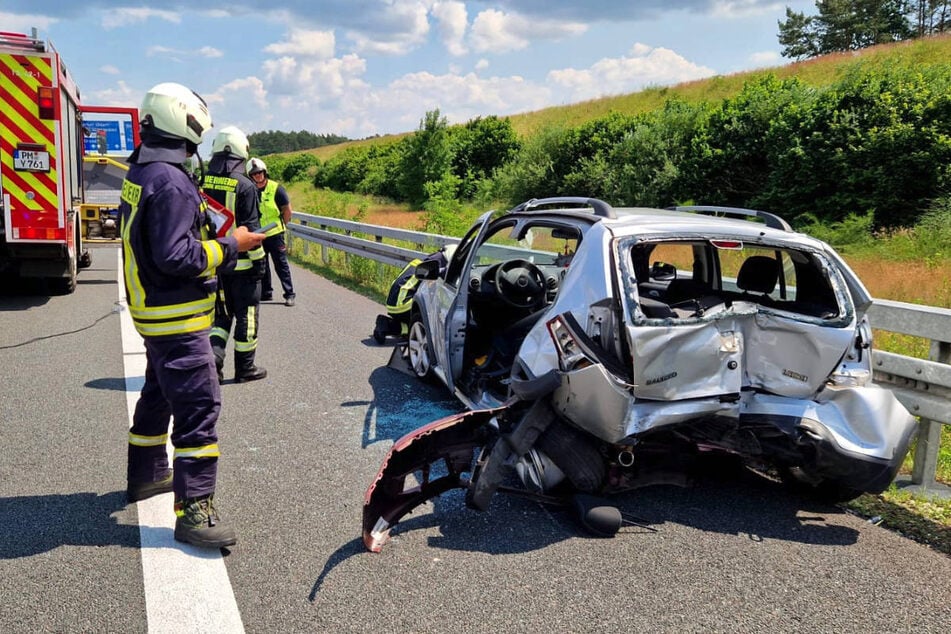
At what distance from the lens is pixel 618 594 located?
2982 mm

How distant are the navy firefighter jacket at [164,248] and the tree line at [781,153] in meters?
15.9

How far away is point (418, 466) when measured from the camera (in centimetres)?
350

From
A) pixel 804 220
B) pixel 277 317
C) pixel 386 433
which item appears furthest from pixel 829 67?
pixel 386 433

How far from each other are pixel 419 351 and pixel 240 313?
1543 millimetres

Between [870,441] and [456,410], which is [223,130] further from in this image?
[870,441]

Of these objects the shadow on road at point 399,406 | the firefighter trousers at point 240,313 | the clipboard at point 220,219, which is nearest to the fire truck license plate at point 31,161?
the firefighter trousers at point 240,313

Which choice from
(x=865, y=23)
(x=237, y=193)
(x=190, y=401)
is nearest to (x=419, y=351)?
(x=237, y=193)

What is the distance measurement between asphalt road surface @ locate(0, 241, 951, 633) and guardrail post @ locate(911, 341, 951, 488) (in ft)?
2.03

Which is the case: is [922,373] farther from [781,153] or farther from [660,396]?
[781,153]

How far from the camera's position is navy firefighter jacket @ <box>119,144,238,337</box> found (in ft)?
10.5

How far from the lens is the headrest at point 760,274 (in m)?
4.43

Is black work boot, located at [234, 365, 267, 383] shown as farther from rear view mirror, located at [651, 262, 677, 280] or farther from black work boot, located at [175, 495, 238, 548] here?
rear view mirror, located at [651, 262, 677, 280]

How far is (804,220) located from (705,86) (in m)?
25.1

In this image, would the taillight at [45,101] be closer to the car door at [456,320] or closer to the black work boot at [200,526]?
the car door at [456,320]
